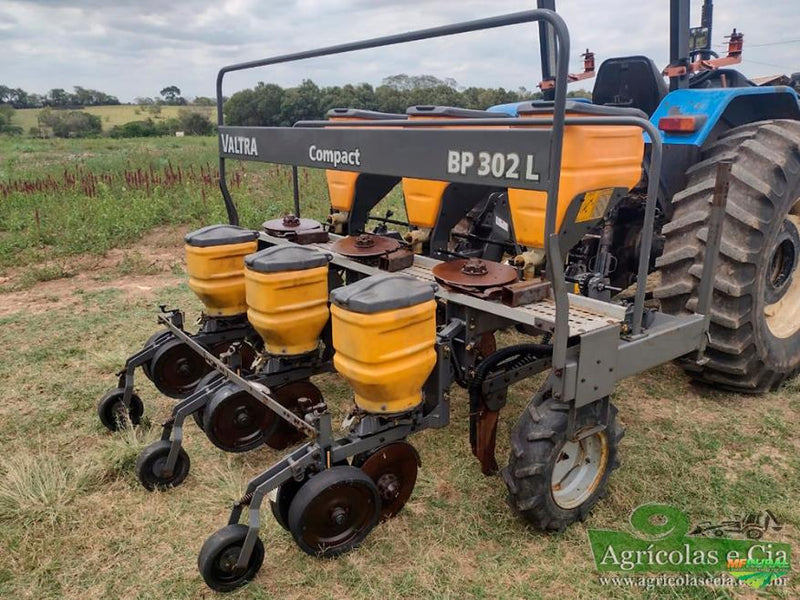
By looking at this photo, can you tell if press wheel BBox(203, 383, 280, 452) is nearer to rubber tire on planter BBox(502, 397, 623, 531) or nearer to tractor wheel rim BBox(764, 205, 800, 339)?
rubber tire on planter BBox(502, 397, 623, 531)

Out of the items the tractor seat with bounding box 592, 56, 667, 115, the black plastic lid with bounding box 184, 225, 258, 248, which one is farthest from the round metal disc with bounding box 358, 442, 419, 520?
the tractor seat with bounding box 592, 56, 667, 115

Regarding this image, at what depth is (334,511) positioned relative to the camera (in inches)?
90.9

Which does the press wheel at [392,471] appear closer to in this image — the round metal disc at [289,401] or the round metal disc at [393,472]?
the round metal disc at [393,472]

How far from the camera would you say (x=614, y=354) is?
92.4 inches

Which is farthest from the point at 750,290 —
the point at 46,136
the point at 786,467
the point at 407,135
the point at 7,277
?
the point at 46,136

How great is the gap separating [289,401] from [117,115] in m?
45.1

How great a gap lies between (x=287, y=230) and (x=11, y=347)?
8.56 feet

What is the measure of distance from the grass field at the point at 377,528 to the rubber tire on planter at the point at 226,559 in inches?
2.2

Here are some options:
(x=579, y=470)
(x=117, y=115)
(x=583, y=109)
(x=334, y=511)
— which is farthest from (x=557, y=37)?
(x=117, y=115)

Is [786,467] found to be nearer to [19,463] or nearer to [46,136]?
[19,463]

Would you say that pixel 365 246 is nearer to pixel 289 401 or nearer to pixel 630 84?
pixel 289 401

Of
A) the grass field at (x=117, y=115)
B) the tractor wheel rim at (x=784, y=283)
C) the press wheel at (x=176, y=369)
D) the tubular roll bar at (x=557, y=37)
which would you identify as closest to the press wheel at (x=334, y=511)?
the tubular roll bar at (x=557, y=37)

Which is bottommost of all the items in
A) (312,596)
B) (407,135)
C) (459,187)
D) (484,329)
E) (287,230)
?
(312,596)

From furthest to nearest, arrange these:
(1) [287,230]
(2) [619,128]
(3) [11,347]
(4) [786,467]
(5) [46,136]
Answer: (5) [46,136] → (3) [11,347] → (1) [287,230] → (4) [786,467] → (2) [619,128]
